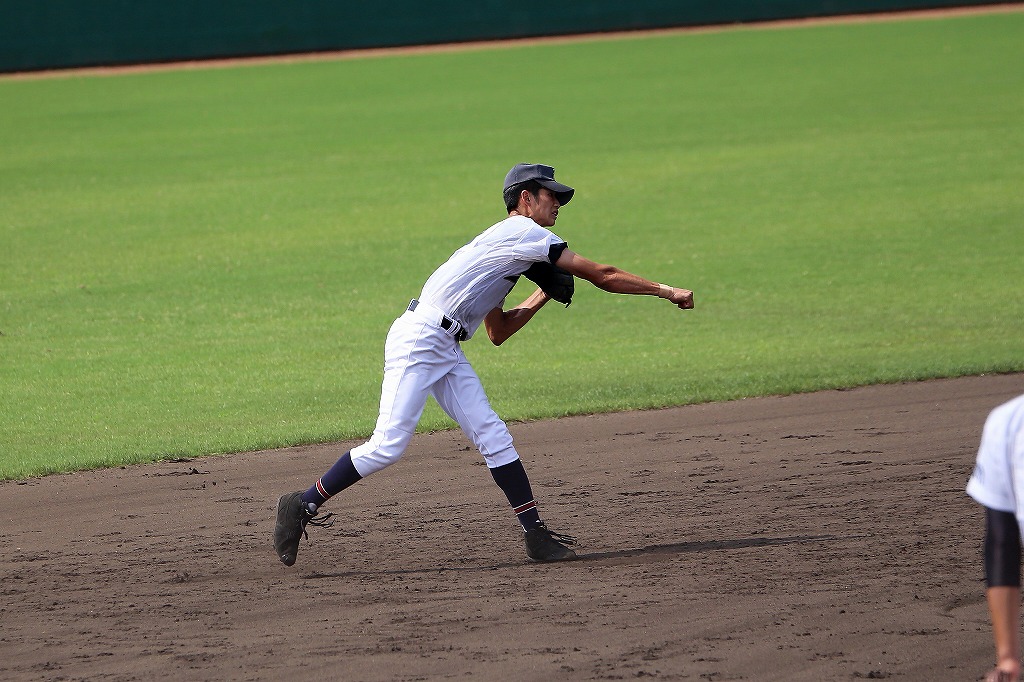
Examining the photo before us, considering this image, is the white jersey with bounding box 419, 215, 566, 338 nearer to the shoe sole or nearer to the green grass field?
the shoe sole

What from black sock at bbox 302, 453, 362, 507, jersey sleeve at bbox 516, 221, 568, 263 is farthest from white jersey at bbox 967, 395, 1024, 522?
black sock at bbox 302, 453, 362, 507

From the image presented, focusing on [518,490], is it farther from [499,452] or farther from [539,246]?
[539,246]

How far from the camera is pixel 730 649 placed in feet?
16.5

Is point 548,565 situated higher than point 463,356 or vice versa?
point 463,356

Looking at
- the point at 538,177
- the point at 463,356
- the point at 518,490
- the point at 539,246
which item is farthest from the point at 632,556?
the point at 538,177

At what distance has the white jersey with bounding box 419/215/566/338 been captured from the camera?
19.5ft

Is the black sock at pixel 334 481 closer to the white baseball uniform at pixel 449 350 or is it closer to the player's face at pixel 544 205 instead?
the white baseball uniform at pixel 449 350

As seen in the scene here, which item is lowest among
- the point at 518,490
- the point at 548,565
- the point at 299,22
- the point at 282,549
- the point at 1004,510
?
the point at 548,565

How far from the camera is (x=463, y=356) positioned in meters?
6.14

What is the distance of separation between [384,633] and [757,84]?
930 inches

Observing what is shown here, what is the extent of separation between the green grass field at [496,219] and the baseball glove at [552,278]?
329cm

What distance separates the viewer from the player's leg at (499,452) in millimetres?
6164

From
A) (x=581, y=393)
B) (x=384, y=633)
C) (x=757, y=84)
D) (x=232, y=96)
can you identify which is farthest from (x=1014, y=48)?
(x=384, y=633)

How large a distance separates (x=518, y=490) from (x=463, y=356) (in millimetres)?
690
